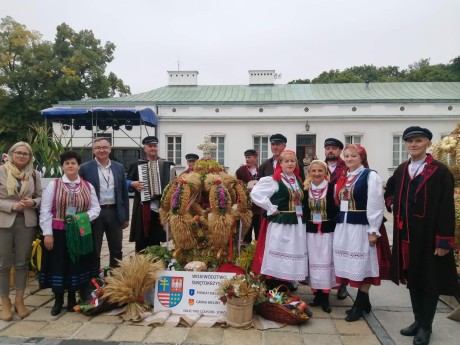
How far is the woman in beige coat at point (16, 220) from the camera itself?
3.60 meters

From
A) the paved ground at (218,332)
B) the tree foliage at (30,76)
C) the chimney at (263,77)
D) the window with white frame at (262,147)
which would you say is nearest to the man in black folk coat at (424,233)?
the paved ground at (218,332)

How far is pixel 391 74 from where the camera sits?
41688mm

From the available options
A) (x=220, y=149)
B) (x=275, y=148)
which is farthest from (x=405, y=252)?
(x=220, y=149)

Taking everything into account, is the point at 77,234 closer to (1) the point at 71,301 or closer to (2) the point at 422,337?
(1) the point at 71,301

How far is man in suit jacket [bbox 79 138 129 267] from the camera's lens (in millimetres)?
4254

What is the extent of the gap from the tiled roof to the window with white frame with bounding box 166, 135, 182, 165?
1.78 meters

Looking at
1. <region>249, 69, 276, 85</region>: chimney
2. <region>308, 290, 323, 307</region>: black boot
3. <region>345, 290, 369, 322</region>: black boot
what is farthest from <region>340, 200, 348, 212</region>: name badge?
<region>249, 69, 276, 85</region>: chimney

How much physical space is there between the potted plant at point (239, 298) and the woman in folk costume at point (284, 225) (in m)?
0.42

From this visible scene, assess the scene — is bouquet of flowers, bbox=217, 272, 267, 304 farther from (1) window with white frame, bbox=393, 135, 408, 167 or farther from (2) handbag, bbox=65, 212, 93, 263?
(1) window with white frame, bbox=393, 135, 408, 167

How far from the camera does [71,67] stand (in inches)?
928

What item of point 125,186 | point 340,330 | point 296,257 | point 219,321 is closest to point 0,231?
point 125,186

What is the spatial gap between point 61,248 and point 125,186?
1.09m

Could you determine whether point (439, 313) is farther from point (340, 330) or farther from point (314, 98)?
point (314, 98)

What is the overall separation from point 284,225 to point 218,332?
4.21ft
